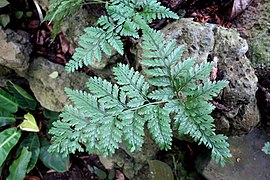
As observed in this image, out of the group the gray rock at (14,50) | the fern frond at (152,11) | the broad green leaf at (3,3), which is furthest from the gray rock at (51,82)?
the fern frond at (152,11)

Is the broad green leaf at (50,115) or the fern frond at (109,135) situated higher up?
the fern frond at (109,135)

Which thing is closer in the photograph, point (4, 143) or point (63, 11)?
point (63, 11)

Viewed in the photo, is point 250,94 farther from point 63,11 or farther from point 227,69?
point 63,11

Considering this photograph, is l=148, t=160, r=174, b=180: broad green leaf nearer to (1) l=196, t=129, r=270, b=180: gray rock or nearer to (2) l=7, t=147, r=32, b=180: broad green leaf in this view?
(1) l=196, t=129, r=270, b=180: gray rock

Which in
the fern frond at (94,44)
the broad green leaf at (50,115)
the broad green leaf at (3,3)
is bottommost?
the broad green leaf at (50,115)

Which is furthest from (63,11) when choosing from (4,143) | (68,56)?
(4,143)

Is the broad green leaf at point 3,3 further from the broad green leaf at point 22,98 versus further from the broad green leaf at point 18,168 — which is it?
the broad green leaf at point 18,168

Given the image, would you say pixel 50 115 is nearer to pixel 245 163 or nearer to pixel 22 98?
pixel 22 98
